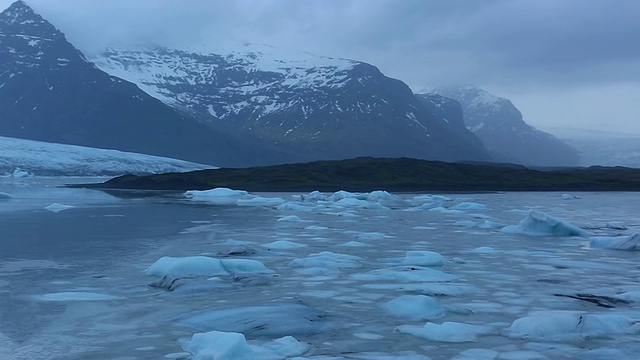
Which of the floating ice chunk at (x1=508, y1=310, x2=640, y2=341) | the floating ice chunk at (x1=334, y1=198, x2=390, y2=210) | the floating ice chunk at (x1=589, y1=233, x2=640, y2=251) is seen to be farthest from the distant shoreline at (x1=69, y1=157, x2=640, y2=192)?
the floating ice chunk at (x1=508, y1=310, x2=640, y2=341)

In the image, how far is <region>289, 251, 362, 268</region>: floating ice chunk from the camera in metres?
12.4

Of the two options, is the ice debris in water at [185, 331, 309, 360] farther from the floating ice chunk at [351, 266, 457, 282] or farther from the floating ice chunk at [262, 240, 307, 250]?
the floating ice chunk at [262, 240, 307, 250]

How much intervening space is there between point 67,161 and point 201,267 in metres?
84.3

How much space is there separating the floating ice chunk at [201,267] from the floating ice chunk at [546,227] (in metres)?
9.66

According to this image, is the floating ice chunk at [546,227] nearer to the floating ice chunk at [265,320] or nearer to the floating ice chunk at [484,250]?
the floating ice chunk at [484,250]

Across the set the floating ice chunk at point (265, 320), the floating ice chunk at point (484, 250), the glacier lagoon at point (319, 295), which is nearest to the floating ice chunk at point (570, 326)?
the glacier lagoon at point (319, 295)

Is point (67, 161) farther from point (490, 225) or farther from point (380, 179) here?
point (490, 225)

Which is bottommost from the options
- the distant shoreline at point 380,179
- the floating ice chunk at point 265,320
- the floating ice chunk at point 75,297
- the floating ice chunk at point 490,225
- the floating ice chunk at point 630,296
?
the floating ice chunk at point 75,297

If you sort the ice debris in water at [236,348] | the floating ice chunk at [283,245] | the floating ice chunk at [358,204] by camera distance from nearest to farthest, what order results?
1. the ice debris in water at [236,348]
2. the floating ice chunk at [283,245]
3. the floating ice chunk at [358,204]

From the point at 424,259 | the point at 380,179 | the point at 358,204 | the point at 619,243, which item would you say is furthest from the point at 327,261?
the point at 380,179

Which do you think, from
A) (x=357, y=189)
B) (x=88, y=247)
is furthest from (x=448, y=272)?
(x=357, y=189)

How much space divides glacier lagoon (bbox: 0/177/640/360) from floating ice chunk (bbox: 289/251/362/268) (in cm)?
6

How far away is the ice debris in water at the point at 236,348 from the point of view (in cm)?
632

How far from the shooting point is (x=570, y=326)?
7.57m
